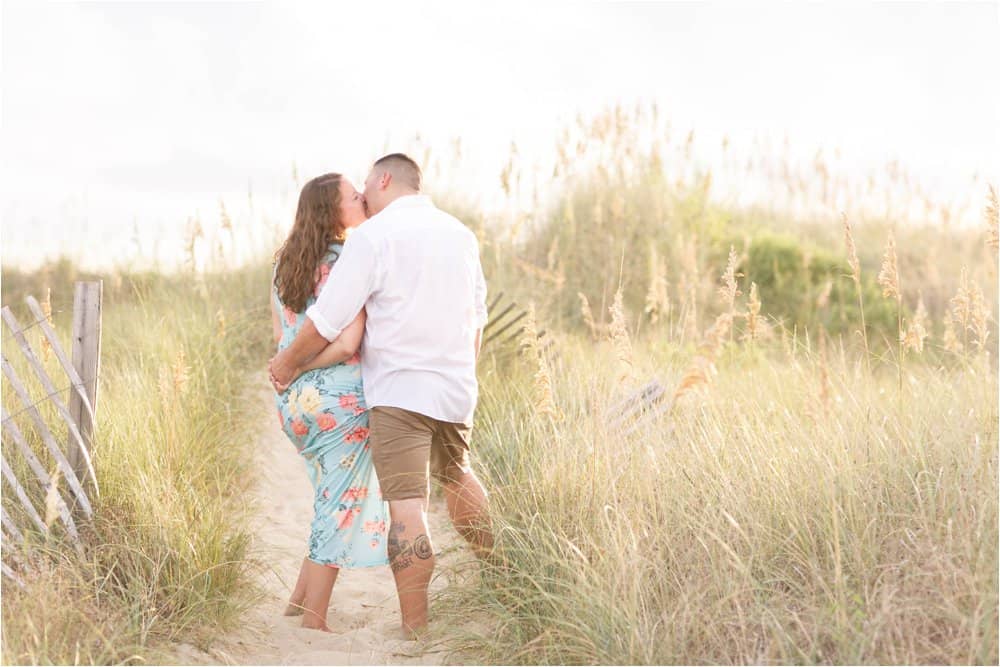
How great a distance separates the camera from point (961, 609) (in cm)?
303

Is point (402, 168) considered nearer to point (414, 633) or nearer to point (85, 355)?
point (85, 355)

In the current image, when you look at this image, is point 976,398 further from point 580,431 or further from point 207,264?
point 207,264

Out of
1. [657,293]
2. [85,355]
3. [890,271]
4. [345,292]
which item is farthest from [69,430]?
[890,271]

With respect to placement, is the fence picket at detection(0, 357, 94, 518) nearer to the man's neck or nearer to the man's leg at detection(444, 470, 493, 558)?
the man's leg at detection(444, 470, 493, 558)

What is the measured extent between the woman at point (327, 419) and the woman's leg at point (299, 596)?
0.32 feet

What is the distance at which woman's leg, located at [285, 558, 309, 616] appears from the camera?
430cm

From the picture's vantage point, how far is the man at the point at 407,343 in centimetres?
384

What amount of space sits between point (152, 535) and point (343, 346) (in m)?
1.09

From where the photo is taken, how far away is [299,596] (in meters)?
4.34

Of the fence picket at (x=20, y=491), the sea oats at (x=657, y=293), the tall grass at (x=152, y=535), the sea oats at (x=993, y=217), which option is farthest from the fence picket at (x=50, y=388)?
the sea oats at (x=993, y=217)

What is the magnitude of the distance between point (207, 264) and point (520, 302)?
8.75ft

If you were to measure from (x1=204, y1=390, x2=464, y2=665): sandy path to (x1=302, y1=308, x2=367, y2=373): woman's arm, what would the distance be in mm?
1002

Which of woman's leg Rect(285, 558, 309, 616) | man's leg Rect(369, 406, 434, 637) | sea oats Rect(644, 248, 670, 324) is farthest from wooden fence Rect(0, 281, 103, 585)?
sea oats Rect(644, 248, 670, 324)

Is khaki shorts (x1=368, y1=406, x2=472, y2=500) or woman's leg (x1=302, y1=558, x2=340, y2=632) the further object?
woman's leg (x1=302, y1=558, x2=340, y2=632)
